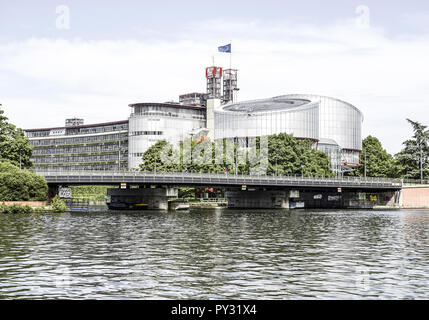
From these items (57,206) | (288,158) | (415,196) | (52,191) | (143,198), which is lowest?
(57,206)

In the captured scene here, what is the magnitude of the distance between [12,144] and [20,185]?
896 inches

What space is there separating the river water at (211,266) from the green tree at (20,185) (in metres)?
47.1

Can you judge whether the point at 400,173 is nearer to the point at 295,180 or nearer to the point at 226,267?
the point at 295,180

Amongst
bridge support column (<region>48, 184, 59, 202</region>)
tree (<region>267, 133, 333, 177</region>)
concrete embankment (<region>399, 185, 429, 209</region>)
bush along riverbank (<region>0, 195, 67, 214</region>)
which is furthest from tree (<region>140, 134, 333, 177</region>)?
bush along riverbank (<region>0, 195, 67, 214</region>)

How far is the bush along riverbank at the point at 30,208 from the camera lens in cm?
10338

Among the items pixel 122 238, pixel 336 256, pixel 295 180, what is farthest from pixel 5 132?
pixel 336 256

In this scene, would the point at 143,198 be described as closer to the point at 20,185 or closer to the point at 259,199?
the point at 259,199

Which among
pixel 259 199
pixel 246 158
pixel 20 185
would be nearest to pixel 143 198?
pixel 259 199

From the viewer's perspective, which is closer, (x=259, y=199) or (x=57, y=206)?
(x=57, y=206)

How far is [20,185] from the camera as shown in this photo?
10938 centimetres

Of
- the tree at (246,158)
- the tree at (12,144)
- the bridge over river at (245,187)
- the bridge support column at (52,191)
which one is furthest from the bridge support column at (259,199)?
the tree at (12,144)

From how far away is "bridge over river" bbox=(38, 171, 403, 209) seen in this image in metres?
125

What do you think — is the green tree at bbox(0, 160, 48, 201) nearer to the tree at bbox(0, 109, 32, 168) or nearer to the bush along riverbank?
the bush along riverbank
